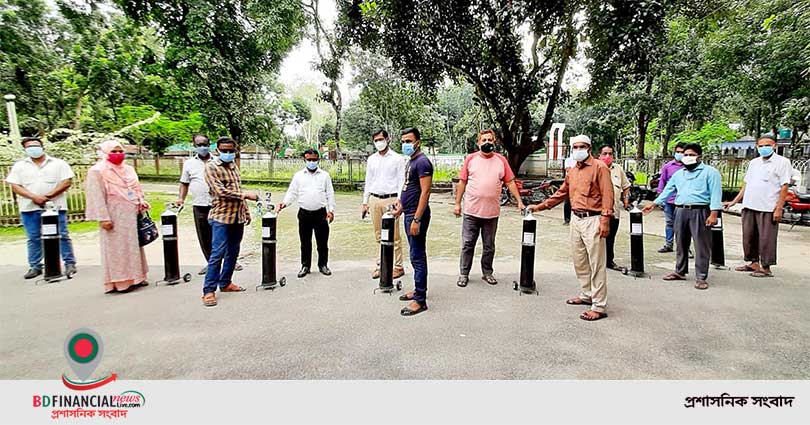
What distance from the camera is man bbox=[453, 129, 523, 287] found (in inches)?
200

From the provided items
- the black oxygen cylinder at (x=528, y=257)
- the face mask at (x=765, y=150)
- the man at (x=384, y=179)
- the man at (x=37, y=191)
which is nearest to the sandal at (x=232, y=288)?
the man at (x=384, y=179)

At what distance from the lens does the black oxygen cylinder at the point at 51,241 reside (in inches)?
209

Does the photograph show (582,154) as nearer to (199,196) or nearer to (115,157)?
(199,196)

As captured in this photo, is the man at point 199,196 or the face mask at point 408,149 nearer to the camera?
the face mask at point 408,149

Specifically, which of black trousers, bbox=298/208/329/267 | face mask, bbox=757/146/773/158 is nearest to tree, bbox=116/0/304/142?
black trousers, bbox=298/208/329/267

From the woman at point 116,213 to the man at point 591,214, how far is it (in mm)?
4929

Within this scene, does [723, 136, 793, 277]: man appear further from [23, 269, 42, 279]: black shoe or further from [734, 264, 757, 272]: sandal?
[23, 269, 42, 279]: black shoe

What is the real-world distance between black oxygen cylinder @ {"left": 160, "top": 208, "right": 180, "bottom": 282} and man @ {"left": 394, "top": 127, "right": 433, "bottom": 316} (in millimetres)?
2891

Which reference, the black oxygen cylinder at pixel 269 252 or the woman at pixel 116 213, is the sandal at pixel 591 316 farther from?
the woman at pixel 116 213

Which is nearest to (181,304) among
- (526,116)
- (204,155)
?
(204,155)

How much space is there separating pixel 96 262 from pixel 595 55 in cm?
1277
